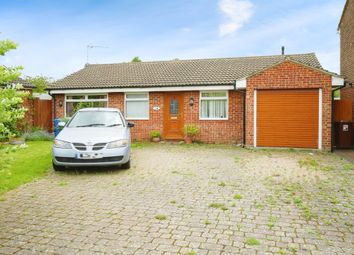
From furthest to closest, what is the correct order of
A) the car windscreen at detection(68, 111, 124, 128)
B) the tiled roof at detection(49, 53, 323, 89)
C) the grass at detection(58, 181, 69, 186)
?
the tiled roof at detection(49, 53, 323, 89) → the car windscreen at detection(68, 111, 124, 128) → the grass at detection(58, 181, 69, 186)

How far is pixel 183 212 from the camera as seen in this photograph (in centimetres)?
567

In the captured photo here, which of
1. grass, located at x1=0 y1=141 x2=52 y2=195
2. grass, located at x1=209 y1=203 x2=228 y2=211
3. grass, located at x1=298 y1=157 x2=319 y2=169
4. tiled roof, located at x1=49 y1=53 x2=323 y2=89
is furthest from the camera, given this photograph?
tiled roof, located at x1=49 y1=53 x2=323 y2=89

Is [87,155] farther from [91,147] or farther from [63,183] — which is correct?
[63,183]

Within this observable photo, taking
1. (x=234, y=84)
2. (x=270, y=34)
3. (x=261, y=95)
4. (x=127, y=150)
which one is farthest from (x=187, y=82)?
(x=127, y=150)

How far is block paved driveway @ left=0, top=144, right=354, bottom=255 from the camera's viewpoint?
169 inches

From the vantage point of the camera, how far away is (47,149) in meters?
14.0

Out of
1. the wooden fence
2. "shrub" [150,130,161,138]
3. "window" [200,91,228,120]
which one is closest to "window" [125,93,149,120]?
"shrub" [150,130,161,138]

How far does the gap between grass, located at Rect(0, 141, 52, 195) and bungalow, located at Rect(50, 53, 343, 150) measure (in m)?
5.89

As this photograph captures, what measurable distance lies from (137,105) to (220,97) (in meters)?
4.40

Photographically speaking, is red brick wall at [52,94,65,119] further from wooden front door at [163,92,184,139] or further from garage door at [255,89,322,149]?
garage door at [255,89,322,149]

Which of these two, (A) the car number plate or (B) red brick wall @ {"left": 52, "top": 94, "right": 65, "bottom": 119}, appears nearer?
(A) the car number plate

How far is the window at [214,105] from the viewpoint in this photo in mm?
16828

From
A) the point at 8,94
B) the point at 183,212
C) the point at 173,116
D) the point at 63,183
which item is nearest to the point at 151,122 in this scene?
the point at 173,116

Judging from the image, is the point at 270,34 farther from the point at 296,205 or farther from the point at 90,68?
the point at 296,205
